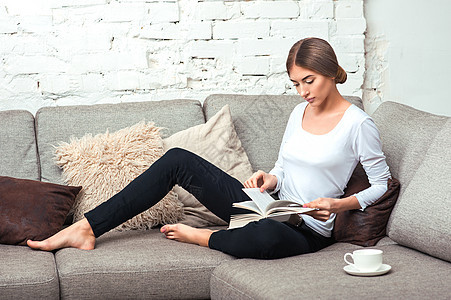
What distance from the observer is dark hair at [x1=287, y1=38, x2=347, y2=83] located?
212cm

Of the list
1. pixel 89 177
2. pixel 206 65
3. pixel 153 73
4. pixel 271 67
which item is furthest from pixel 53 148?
pixel 271 67

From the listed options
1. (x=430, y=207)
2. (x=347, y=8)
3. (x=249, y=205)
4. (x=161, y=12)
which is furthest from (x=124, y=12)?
(x=430, y=207)

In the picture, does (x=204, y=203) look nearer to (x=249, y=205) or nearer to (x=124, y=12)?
(x=249, y=205)

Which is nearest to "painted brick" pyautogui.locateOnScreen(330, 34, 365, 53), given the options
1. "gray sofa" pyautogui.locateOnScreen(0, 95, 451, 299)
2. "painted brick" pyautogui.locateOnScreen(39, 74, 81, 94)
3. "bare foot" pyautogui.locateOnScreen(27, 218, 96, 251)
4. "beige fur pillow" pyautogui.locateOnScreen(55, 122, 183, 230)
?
"gray sofa" pyautogui.locateOnScreen(0, 95, 451, 299)

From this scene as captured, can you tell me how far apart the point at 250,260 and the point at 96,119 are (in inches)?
41.7

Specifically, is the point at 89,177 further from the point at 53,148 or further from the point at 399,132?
the point at 399,132

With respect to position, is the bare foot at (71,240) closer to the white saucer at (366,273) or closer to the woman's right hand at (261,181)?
the woman's right hand at (261,181)

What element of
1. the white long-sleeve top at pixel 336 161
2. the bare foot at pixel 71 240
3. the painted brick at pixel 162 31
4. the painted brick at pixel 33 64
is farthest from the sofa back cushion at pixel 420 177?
the painted brick at pixel 33 64

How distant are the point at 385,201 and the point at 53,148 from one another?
1.37 meters

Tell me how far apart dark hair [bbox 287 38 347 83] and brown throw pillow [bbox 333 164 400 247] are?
446 millimetres

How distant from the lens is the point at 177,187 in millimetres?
2477

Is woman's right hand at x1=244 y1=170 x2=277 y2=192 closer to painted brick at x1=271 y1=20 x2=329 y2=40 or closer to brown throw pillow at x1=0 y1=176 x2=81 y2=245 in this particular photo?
brown throw pillow at x1=0 y1=176 x2=81 y2=245

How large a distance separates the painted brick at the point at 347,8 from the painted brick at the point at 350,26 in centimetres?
3

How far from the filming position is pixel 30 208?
2215 mm
